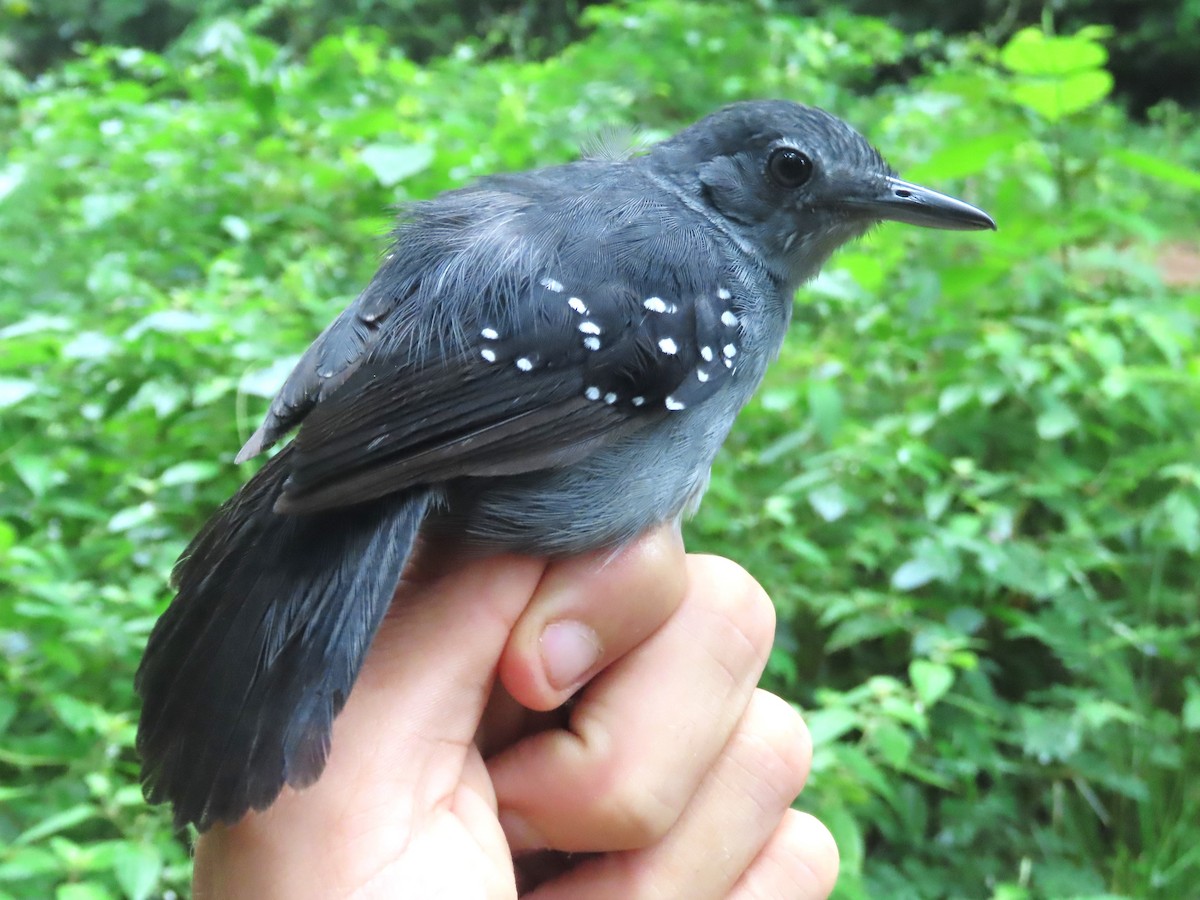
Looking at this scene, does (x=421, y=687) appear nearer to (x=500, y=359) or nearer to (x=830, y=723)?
(x=500, y=359)

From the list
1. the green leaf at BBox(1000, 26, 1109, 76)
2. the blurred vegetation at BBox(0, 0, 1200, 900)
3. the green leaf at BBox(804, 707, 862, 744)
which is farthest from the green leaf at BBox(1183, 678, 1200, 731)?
the green leaf at BBox(1000, 26, 1109, 76)

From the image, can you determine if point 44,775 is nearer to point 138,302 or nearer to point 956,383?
point 138,302

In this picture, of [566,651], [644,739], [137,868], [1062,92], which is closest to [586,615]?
[566,651]

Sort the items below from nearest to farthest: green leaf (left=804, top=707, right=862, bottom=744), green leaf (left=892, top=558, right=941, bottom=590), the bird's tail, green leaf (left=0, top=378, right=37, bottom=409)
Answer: the bird's tail
green leaf (left=804, top=707, right=862, bottom=744)
green leaf (left=0, top=378, right=37, bottom=409)
green leaf (left=892, top=558, right=941, bottom=590)

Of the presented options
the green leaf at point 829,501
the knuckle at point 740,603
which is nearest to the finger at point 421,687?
the knuckle at point 740,603

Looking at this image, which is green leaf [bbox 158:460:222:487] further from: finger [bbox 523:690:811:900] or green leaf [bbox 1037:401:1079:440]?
green leaf [bbox 1037:401:1079:440]

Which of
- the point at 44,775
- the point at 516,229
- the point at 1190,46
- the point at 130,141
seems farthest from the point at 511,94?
the point at 1190,46
